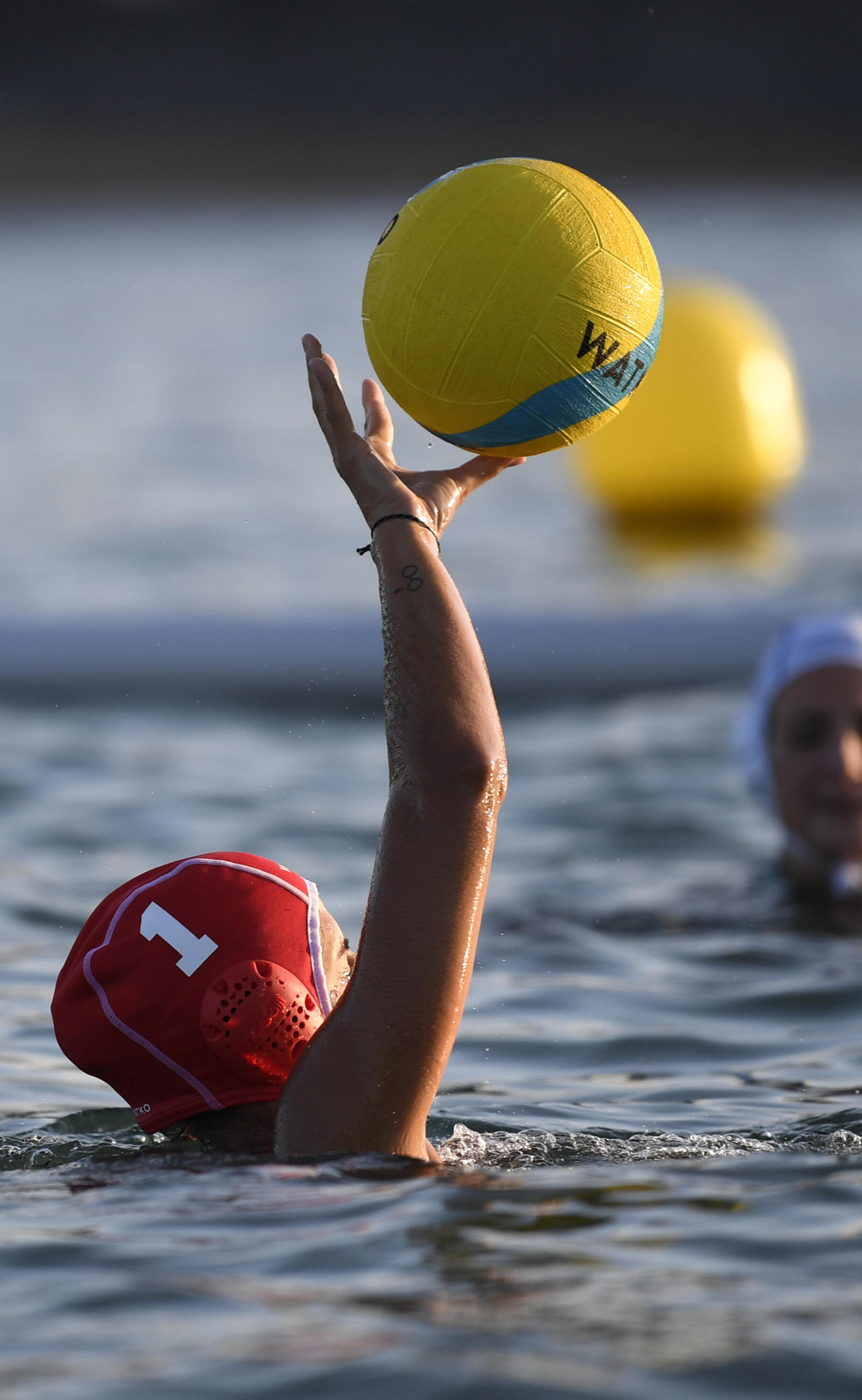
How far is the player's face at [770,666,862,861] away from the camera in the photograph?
6605 millimetres

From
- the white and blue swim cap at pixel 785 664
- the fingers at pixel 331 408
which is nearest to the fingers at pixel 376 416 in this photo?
the fingers at pixel 331 408

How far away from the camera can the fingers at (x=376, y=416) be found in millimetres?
3652

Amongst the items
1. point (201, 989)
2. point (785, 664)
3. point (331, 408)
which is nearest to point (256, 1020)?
point (201, 989)

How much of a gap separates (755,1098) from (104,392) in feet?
61.3

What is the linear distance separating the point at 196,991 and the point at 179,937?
0.10 meters

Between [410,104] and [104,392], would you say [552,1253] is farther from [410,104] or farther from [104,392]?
[410,104]

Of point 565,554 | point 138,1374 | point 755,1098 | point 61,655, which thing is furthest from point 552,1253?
point 565,554

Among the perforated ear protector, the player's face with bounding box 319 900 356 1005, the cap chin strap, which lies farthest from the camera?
the cap chin strap

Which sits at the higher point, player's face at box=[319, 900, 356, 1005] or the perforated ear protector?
player's face at box=[319, 900, 356, 1005]

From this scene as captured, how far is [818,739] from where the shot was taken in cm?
670

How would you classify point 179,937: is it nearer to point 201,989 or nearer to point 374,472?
point 201,989

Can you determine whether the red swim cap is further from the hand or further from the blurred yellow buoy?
the blurred yellow buoy

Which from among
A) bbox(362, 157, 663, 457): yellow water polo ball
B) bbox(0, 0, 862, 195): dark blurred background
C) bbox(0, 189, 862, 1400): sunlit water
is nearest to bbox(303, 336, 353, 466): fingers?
bbox(362, 157, 663, 457): yellow water polo ball

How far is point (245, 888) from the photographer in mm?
3535
